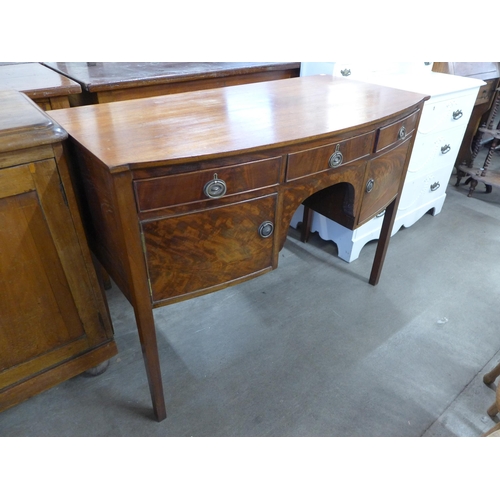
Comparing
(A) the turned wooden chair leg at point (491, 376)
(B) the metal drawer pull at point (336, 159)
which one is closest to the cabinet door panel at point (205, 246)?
(B) the metal drawer pull at point (336, 159)

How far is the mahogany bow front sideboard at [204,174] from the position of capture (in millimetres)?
895

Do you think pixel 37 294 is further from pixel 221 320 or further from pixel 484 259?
pixel 484 259

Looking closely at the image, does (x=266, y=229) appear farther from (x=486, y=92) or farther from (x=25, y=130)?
(x=486, y=92)

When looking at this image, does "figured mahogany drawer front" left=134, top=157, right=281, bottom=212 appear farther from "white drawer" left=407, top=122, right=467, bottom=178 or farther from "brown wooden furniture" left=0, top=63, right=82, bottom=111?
"white drawer" left=407, top=122, right=467, bottom=178

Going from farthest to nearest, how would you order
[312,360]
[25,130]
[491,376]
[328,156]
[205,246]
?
[312,360] → [491,376] → [328,156] → [205,246] → [25,130]

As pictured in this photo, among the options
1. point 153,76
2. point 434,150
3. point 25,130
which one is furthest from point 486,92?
point 25,130

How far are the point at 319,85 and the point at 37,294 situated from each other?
1.26 meters

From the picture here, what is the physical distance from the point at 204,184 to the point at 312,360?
0.91 m

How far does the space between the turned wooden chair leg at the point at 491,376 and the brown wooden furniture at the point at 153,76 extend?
5.27 feet

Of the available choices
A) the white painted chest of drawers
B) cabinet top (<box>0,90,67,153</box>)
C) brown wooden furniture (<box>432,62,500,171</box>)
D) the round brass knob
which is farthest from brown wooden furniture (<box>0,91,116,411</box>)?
brown wooden furniture (<box>432,62,500,171</box>)

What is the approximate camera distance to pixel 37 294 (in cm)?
111

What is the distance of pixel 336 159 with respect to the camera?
116 centimetres

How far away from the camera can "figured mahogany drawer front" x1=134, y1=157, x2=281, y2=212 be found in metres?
0.88

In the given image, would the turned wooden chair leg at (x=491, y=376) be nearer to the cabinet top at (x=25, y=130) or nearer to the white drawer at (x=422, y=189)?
the white drawer at (x=422, y=189)
